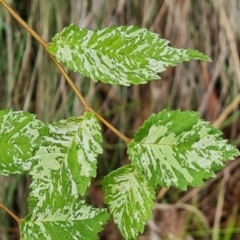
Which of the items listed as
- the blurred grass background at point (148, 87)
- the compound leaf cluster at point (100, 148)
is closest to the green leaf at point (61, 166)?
the compound leaf cluster at point (100, 148)

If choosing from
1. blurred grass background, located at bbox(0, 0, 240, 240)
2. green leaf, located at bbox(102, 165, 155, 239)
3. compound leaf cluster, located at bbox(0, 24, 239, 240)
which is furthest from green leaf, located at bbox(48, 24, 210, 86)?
blurred grass background, located at bbox(0, 0, 240, 240)

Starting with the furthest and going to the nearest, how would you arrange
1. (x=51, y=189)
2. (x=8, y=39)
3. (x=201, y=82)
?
(x=201, y=82) → (x=8, y=39) → (x=51, y=189)

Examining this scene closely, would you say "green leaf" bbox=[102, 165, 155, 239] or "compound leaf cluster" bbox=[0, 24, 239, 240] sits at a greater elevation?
"compound leaf cluster" bbox=[0, 24, 239, 240]

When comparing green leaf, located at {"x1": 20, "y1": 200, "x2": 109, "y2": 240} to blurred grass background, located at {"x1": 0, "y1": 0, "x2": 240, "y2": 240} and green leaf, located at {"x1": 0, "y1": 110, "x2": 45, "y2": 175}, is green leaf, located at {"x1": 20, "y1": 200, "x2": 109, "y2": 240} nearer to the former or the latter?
green leaf, located at {"x1": 0, "y1": 110, "x2": 45, "y2": 175}

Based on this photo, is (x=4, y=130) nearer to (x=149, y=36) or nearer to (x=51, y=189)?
(x=51, y=189)

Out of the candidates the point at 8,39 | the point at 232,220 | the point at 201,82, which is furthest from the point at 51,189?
the point at 232,220

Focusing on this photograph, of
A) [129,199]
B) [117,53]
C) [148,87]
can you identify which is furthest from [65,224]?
[148,87]
